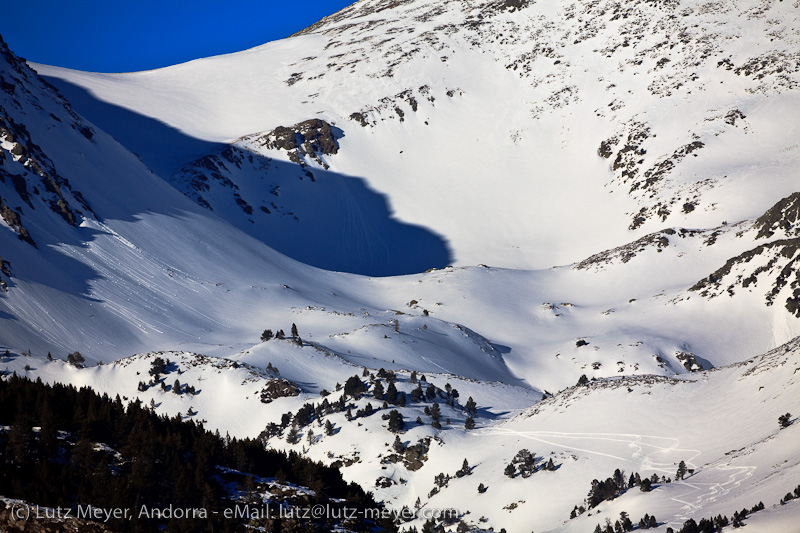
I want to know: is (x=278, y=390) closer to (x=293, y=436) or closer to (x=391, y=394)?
(x=293, y=436)

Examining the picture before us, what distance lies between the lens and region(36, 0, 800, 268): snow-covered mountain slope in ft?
326

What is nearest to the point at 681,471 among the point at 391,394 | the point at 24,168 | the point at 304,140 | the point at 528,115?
the point at 391,394

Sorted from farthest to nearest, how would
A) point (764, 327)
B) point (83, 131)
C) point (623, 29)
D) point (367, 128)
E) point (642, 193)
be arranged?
point (623, 29), point (367, 128), point (642, 193), point (83, 131), point (764, 327)

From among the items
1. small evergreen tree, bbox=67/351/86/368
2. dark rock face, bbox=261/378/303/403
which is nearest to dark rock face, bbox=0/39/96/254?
small evergreen tree, bbox=67/351/86/368

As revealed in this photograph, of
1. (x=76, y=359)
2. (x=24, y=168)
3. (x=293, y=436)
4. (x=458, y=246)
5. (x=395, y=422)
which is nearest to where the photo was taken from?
(x=395, y=422)

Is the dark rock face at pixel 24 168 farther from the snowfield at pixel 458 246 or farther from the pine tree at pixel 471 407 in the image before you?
the pine tree at pixel 471 407

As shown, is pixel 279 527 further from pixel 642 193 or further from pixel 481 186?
pixel 481 186

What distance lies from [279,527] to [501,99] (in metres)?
119

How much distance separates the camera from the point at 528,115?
125m

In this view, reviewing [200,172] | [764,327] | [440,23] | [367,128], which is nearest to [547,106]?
[367,128]

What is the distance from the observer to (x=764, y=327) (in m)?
59.4

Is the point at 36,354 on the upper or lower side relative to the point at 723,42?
lower

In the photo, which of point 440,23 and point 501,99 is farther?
point 440,23

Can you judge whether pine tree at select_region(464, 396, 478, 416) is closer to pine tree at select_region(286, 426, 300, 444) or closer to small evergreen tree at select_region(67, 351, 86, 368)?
pine tree at select_region(286, 426, 300, 444)
